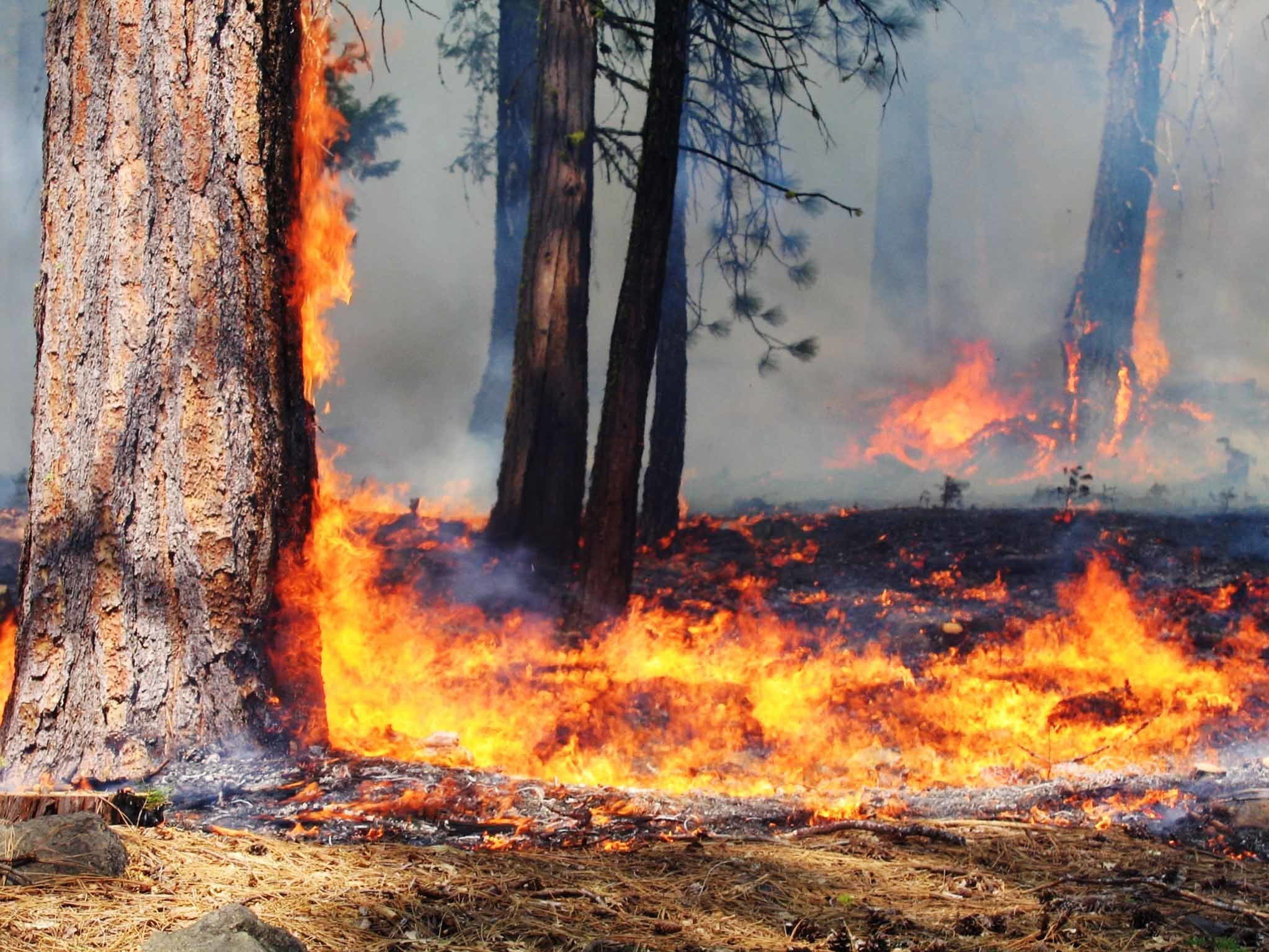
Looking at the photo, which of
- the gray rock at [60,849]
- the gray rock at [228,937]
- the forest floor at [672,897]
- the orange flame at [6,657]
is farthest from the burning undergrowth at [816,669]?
the gray rock at [228,937]

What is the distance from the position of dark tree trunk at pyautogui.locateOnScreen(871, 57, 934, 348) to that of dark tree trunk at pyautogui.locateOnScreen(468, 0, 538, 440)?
5879mm

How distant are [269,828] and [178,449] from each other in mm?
1492

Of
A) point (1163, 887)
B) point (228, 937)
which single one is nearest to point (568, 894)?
point (228, 937)

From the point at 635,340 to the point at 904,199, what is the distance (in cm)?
1128

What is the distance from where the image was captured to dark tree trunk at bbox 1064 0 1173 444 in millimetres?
11891

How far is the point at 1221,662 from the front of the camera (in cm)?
604

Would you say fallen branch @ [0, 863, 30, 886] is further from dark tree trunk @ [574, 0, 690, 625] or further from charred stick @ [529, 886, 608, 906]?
dark tree trunk @ [574, 0, 690, 625]

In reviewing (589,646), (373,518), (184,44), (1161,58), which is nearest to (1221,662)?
(589,646)

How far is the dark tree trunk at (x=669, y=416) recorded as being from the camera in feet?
33.4

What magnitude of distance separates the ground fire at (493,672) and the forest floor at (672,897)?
0.05ft

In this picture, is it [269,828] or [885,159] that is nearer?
[269,828]

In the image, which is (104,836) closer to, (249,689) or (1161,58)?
(249,689)

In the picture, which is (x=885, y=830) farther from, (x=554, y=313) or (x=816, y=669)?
(x=554, y=313)

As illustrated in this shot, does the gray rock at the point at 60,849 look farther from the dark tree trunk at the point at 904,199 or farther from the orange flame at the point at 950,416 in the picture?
the dark tree trunk at the point at 904,199
